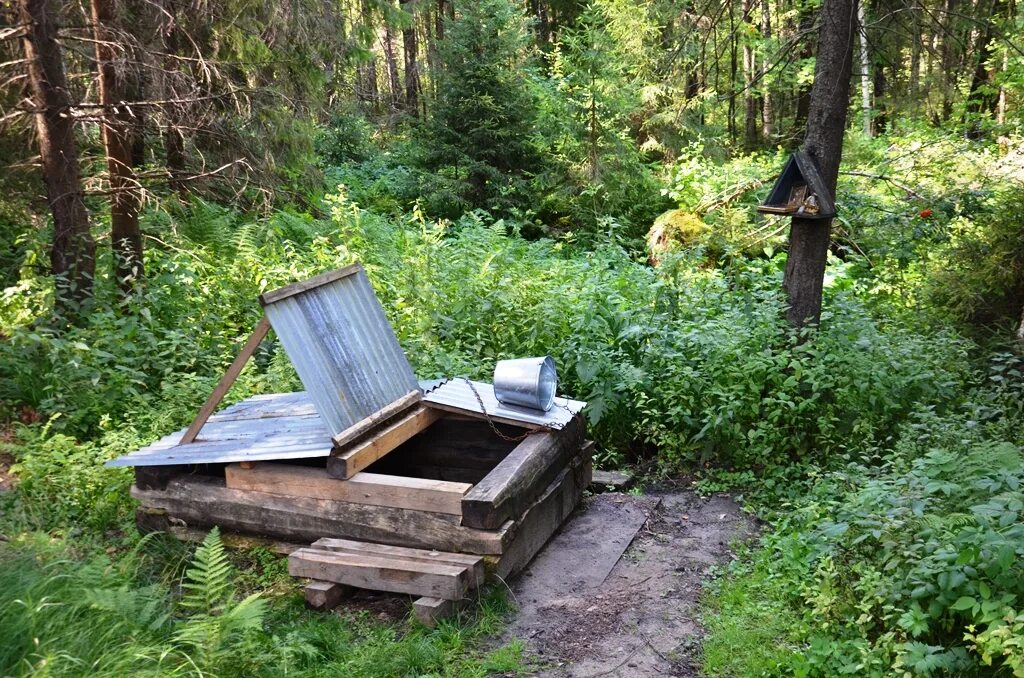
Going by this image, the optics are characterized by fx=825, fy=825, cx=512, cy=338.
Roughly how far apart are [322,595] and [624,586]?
6.02 ft

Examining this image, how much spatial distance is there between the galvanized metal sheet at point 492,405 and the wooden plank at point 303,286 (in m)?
1.07

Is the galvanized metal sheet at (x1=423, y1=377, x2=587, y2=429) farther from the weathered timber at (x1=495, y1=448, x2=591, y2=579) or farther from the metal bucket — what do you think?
the weathered timber at (x1=495, y1=448, x2=591, y2=579)

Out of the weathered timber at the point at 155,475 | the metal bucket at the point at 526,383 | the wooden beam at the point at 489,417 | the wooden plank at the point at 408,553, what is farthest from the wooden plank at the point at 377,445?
the weathered timber at the point at 155,475

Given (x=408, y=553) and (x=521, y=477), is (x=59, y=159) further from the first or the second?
(x=521, y=477)

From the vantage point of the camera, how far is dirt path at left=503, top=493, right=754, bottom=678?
4.37 m

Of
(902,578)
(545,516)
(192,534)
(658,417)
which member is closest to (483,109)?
(658,417)

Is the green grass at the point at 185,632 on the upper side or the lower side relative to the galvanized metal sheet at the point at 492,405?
lower

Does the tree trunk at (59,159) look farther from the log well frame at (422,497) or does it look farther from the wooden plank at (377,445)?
the wooden plank at (377,445)

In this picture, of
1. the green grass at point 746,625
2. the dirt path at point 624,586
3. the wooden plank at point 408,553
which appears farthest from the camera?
the wooden plank at point 408,553

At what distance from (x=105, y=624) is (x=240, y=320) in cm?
563

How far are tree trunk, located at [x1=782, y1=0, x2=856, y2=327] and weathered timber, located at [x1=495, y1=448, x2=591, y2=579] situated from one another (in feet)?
8.07

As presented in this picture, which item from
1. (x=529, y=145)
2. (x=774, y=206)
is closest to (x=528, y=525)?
(x=774, y=206)

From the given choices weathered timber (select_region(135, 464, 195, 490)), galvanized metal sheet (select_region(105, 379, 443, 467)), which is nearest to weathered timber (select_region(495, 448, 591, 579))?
galvanized metal sheet (select_region(105, 379, 443, 467))

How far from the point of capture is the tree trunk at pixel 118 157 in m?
8.45
